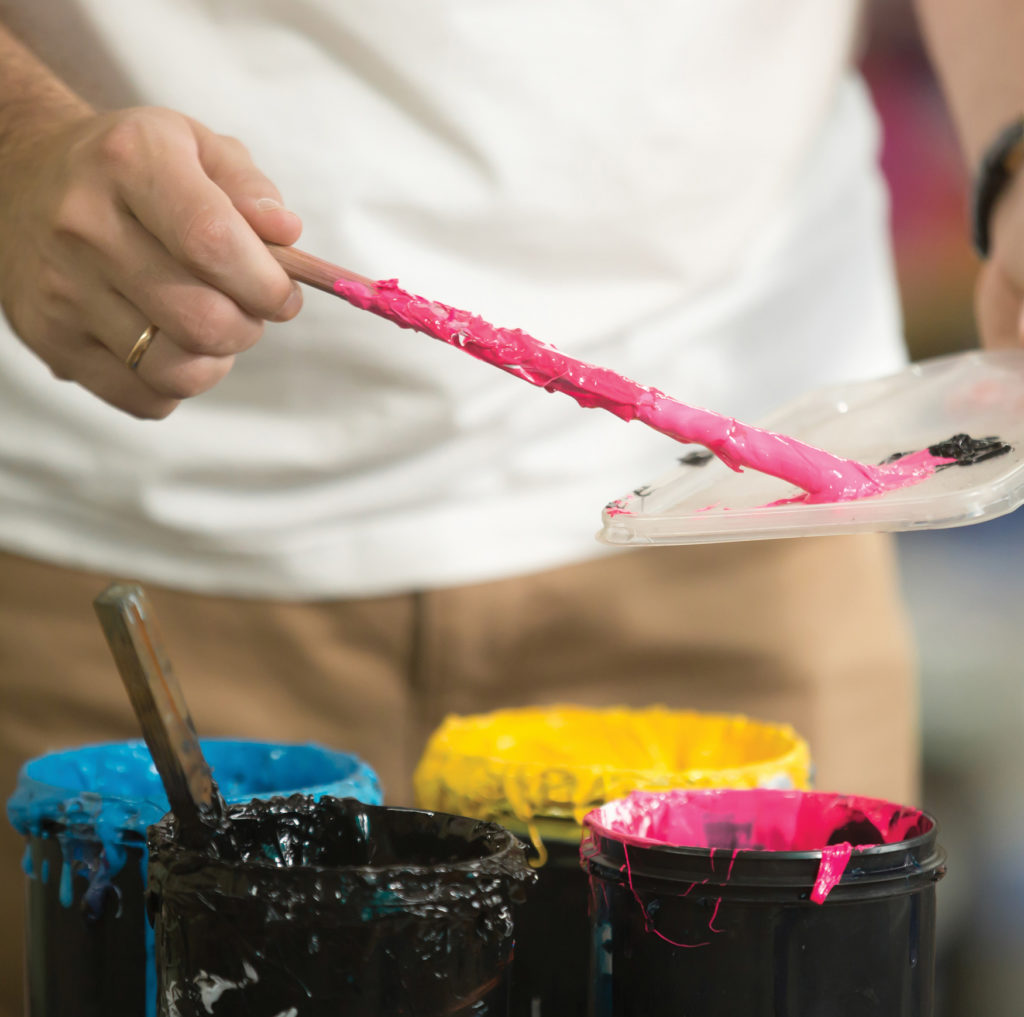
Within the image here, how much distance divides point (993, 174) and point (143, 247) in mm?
614

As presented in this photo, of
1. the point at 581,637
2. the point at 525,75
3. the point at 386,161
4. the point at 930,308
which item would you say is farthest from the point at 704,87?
the point at 930,308

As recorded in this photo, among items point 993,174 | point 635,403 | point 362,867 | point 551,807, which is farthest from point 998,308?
point 362,867

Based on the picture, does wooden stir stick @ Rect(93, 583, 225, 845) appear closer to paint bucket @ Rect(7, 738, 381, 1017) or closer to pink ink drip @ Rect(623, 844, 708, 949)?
paint bucket @ Rect(7, 738, 381, 1017)

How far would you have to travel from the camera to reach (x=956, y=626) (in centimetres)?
174

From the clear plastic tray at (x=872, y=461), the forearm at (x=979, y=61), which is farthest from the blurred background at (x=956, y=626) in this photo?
the clear plastic tray at (x=872, y=461)

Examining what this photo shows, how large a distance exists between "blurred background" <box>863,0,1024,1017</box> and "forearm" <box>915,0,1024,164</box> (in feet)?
2.75

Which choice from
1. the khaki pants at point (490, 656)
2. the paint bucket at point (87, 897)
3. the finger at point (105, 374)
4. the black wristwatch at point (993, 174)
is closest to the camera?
the paint bucket at point (87, 897)

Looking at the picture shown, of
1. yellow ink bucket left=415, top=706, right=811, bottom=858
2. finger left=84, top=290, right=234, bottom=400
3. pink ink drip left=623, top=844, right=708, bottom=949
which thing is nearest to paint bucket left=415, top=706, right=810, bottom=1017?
yellow ink bucket left=415, top=706, right=811, bottom=858

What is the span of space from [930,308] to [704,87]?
0.94m

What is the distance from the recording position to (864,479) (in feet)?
2.01

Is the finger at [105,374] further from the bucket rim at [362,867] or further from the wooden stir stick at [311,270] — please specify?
the bucket rim at [362,867]

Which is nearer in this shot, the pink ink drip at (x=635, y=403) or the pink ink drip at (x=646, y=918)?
the pink ink drip at (x=646, y=918)

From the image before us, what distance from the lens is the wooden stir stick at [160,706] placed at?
0.44m

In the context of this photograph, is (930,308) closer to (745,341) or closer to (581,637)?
(745,341)
